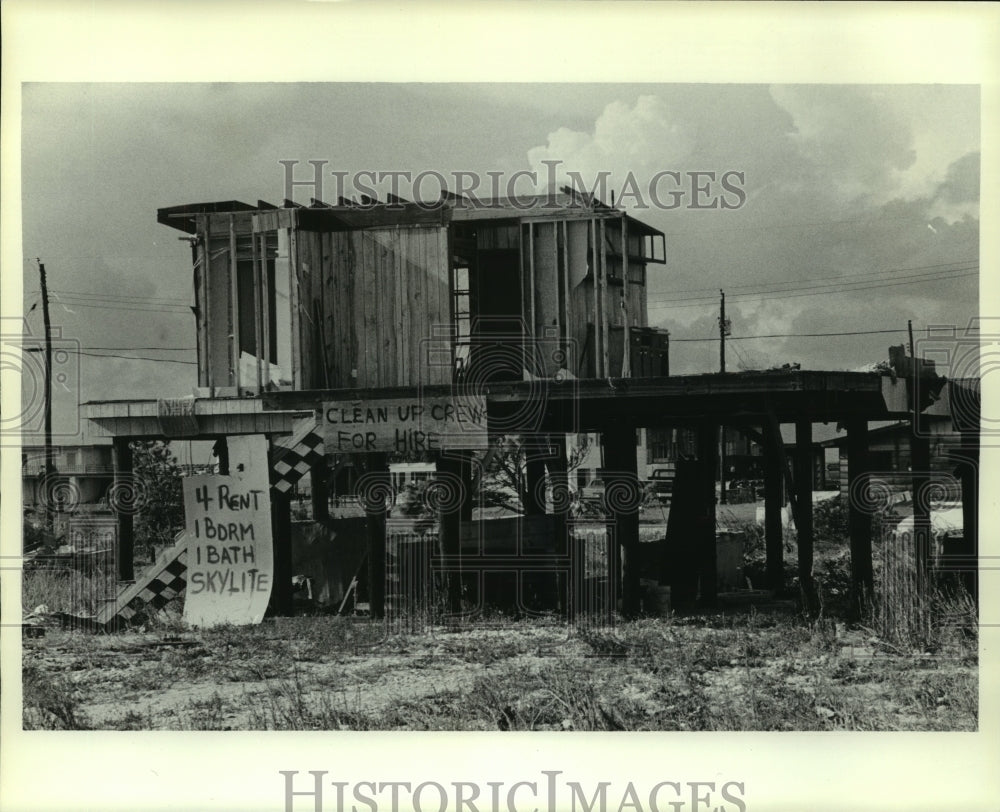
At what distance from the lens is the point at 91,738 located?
1006 cm

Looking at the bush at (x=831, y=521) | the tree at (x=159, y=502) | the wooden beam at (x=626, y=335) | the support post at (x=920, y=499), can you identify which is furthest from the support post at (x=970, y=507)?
the tree at (x=159, y=502)

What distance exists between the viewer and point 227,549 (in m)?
12.0

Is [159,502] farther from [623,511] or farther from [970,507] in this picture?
[970,507]

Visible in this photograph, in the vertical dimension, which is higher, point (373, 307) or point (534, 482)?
point (373, 307)

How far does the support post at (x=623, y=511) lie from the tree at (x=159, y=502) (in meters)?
9.29

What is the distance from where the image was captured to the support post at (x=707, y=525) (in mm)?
16250

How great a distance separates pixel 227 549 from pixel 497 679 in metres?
3.23

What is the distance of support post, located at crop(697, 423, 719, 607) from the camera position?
16.2 meters

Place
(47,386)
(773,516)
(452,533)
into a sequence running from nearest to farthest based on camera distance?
(47,386)
(452,533)
(773,516)

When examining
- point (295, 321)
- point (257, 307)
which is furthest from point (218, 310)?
point (295, 321)

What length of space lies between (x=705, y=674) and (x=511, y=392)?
3837 mm

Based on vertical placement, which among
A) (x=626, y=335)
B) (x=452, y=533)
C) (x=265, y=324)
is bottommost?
(x=452, y=533)

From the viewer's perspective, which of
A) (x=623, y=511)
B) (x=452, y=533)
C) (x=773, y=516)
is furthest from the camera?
(x=773, y=516)

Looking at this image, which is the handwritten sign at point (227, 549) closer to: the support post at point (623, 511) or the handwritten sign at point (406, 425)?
the handwritten sign at point (406, 425)
